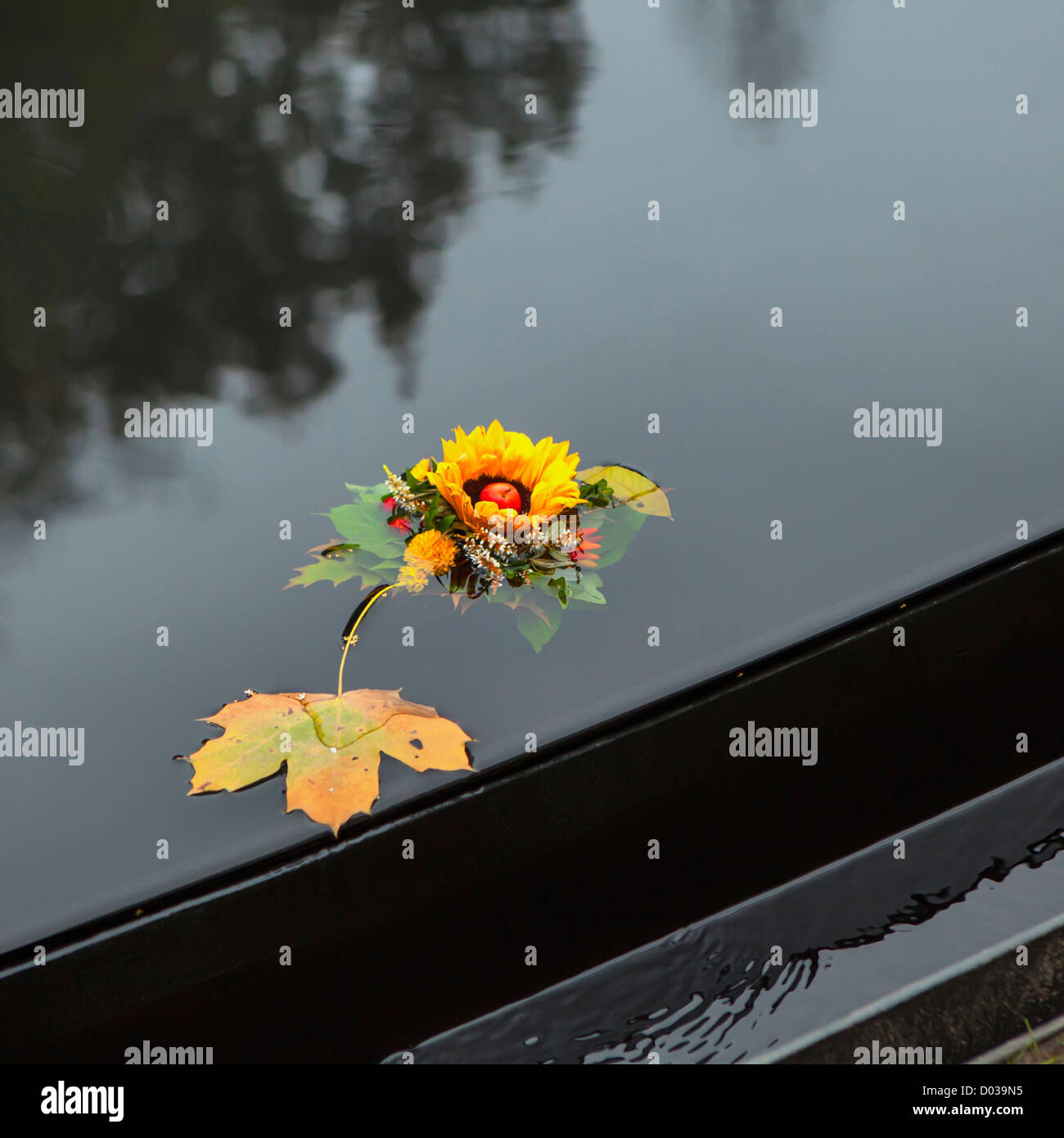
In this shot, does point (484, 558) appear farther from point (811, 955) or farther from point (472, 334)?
point (811, 955)

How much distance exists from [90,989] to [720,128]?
2334 millimetres

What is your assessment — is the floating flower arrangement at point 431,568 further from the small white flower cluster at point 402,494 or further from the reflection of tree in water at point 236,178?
the reflection of tree in water at point 236,178

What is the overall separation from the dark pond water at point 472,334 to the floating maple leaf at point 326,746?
32mm

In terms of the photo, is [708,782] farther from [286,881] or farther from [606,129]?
[606,129]

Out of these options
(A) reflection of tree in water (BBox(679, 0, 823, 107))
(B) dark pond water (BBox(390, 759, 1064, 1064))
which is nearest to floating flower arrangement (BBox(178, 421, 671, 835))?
(B) dark pond water (BBox(390, 759, 1064, 1064))

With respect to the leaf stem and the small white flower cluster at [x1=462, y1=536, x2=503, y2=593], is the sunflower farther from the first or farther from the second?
the leaf stem

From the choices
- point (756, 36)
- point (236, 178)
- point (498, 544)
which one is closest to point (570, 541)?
point (498, 544)

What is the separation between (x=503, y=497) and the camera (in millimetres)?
1588

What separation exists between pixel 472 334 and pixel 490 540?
686 mm

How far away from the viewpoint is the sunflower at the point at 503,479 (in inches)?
62.2

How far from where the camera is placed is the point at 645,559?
66.1 inches

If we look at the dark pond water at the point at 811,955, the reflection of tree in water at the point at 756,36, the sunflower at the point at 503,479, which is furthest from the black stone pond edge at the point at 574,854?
the reflection of tree in water at the point at 756,36

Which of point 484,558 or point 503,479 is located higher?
point 503,479
